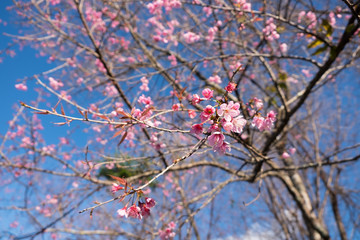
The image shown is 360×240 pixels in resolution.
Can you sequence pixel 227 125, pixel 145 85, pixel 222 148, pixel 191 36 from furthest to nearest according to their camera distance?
pixel 191 36
pixel 145 85
pixel 222 148
pixel 227 125

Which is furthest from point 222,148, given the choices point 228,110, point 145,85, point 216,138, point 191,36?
point 191,36

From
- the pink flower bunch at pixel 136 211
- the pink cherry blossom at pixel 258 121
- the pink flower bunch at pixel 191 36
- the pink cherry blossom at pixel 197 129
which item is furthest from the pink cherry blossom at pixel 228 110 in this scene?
the pink flower bunch at pixel 191 36

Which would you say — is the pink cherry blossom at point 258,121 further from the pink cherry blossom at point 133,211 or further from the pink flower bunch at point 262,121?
the pink cherry blossom at point 133,211

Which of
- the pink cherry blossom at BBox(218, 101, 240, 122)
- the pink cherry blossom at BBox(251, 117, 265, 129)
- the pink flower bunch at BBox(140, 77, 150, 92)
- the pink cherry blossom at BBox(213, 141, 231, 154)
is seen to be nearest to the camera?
the pink cherry blossom at BBox(218, 101, 240, 122)

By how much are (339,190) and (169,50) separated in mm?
4942

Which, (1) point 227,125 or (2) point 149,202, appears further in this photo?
(2) point 149,202

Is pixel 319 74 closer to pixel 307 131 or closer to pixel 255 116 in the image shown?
pixel 255 116

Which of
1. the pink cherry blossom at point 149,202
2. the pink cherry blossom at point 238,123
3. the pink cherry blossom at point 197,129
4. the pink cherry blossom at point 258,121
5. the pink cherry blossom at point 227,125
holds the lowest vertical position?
the pink cherry blossom at point 149,202

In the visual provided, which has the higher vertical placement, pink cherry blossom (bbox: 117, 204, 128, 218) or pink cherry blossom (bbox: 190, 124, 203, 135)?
pink cherry blossom (bbox: 190, 124, 203, 135)

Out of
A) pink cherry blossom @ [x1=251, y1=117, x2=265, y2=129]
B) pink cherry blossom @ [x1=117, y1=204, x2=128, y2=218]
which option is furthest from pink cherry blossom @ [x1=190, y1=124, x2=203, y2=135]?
pink cherry blossom @ [x1=117, y1=204, x2=128, y2=218]

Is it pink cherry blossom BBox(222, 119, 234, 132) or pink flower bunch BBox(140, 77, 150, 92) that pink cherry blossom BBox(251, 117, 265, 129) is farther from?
pink flower bunch BBox(140, 77, 150, 92)

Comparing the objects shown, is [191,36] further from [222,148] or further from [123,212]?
[123,212]

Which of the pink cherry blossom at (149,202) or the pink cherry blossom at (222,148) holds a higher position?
the pink cherry blossom at (222,148)

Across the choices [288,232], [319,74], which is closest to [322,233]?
[288,232]
